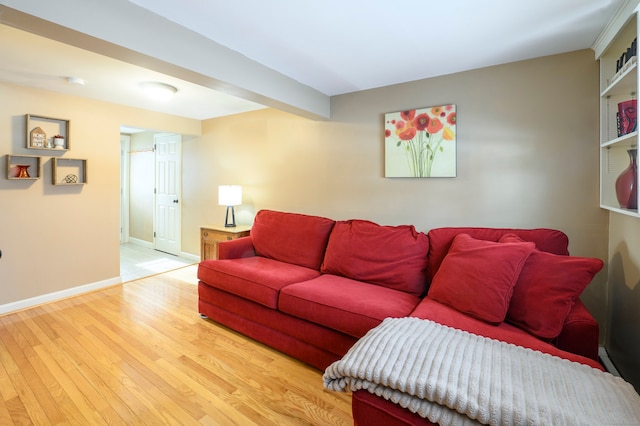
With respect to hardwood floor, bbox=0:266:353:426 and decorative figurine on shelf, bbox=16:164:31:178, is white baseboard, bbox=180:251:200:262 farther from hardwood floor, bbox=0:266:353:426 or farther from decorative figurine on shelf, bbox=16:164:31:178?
decorative figurine on shelf, bbox=16:164:31:178

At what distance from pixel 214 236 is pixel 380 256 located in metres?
2.31

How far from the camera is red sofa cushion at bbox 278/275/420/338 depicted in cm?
185

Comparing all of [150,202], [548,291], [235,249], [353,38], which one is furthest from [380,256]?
[150,202]

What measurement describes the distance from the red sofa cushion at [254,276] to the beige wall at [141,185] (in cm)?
377

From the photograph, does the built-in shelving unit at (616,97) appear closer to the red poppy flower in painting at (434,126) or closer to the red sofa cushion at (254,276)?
the red poppy flower in painting at (434,126)

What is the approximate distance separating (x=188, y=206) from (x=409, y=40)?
416 cm

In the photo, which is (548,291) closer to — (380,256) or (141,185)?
(380,256)

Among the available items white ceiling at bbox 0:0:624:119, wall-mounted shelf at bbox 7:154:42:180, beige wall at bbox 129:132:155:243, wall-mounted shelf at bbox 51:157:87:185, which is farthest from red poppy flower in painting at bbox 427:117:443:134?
beige wall at bbox 129:132:155:243

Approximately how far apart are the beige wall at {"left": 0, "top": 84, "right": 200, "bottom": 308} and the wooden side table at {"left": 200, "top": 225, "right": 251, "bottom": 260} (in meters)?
1.07

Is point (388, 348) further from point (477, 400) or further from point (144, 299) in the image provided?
point (144, 299)

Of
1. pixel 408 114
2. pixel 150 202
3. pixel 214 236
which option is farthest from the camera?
pixel 150 202

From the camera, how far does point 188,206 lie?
497cm

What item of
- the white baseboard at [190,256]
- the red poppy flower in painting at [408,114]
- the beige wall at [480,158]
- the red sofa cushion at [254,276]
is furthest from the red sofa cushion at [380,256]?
the white baseboard at [190,256]

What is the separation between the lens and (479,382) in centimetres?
111
